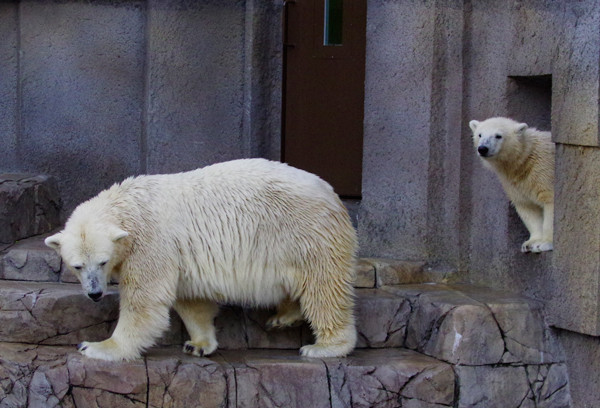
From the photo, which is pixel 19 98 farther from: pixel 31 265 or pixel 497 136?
pixel 497 136

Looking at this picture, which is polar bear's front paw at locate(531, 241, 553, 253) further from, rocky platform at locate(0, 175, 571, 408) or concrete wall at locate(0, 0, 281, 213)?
concrete wall at locate(0, 0, 281, 213)

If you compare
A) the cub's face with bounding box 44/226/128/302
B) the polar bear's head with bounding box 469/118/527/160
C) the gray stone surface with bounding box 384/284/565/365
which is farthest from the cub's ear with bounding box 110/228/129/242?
the polar bear's head with bounding box 469/118/527/160

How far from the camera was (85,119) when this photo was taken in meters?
7.28

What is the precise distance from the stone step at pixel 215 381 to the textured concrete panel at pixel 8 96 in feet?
7.11

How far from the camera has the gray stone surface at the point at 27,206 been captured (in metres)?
6.41

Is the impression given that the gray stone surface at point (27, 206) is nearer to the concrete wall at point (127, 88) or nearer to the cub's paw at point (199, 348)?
the concrete wall at point (127, 88)

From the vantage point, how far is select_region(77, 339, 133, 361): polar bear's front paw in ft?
17.2

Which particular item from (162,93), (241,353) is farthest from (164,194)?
(162,93)

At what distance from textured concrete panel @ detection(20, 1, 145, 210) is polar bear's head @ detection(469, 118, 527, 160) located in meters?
2.62

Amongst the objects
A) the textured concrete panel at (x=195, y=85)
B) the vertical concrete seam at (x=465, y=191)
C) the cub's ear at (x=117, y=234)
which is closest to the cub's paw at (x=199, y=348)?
the cub's ear at (x=117, y=234)

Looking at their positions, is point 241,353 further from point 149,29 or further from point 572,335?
point 149,29

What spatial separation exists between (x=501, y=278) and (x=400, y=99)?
1299 mm

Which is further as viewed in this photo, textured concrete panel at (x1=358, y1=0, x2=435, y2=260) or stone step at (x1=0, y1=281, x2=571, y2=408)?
textured concrete panel at (x1=358, y1=0, x2=435, y2=260)

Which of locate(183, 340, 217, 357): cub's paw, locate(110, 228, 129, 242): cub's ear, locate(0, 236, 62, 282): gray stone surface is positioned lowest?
locate(183, 340, 217, 357): cub's paw
